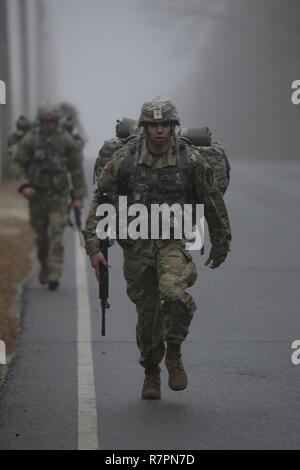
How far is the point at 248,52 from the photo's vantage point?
6850 centimetres

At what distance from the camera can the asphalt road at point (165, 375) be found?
25.7 feet

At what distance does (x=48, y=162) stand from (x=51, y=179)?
0.68ft

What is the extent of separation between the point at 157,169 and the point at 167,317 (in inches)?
34.2

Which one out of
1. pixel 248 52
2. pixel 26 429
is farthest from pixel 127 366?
pixel 248 52

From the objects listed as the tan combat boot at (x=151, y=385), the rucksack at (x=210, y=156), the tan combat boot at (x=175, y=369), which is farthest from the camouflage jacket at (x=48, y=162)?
the tan combat boot at (x=175, y=369)

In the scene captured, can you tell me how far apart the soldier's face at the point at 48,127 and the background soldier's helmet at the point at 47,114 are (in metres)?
0.06

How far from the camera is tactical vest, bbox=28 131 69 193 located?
14195mm

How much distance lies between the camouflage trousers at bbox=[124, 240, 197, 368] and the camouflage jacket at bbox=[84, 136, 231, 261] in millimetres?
229

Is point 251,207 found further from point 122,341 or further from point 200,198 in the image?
point 200,198

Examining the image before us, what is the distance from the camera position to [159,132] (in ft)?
28.2
